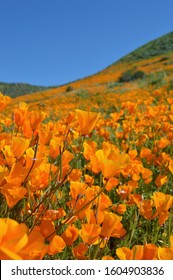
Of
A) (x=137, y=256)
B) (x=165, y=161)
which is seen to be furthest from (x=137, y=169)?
(x=137, y=256)

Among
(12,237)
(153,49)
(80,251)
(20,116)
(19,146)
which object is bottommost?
(80,251)

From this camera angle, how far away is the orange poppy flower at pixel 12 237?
2.00 feet

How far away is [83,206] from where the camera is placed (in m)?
1.23

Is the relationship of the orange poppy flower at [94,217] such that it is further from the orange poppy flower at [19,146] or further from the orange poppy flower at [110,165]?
the orange poppy flower at [19,146]

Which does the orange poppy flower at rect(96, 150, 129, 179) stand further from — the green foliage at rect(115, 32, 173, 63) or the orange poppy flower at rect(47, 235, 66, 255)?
the green foliage at rect(115, 32, 173, 63)

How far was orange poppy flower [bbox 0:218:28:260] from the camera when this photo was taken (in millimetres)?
611

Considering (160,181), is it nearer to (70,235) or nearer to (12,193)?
(70,235)

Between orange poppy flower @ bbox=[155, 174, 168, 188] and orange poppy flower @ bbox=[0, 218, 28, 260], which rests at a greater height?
orange poppy flower @ bbox=[0, 218, 28, 260]

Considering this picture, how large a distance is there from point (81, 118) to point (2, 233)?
96 cm

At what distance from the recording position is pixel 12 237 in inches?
24.9

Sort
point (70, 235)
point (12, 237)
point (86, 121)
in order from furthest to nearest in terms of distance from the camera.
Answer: point (86, 121)
point (70, 235)
point (12, 237)

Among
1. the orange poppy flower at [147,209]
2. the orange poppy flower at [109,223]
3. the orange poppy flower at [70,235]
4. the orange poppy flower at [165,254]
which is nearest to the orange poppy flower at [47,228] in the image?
the orange poppy flower at [70,235]

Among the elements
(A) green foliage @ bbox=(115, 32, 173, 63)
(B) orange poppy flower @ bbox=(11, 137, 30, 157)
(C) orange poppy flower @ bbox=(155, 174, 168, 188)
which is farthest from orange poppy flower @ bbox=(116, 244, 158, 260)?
(A) green foliage @ bbox=(115, 32, 173, 63)

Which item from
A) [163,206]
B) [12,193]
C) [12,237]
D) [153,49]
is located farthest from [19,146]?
[153,49]
